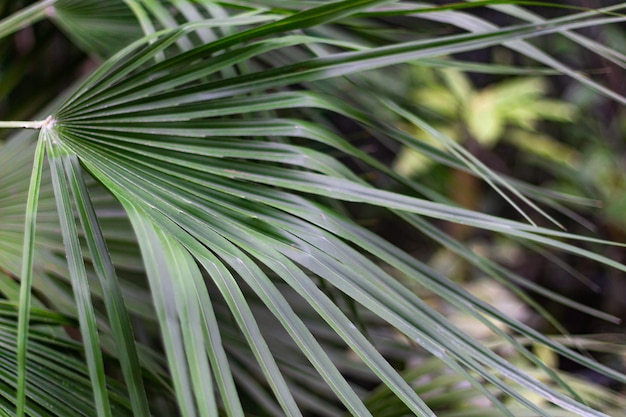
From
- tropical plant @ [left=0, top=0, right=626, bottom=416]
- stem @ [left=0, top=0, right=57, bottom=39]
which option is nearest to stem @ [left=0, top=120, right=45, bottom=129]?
tropical plant @ [left=0, top=0, right=626, bottom=416]

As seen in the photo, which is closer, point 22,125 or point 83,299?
point 83,299

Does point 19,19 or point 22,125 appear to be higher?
point 19,19

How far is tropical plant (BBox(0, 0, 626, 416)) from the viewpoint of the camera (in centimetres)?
43

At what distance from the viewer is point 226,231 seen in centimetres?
50

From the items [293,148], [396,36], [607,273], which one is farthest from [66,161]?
[607,273]

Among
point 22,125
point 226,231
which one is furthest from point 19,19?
point 226,231

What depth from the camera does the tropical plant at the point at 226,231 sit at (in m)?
0.43

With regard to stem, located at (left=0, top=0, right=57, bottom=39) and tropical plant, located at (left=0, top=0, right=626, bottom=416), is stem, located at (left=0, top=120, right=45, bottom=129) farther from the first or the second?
stem, located at (left=0, top=0, right=57, bottom=39)

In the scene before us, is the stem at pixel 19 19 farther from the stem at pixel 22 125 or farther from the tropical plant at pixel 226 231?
the stem at pixel 22 125

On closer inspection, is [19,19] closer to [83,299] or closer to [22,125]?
[22,125]

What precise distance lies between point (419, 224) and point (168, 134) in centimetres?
28

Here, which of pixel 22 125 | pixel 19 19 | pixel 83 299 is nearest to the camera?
pixel 83 299

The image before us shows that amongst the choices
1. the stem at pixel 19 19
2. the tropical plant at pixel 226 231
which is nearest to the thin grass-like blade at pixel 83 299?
the tropical plant at pixel 226 231

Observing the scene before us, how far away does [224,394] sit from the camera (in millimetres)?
390
